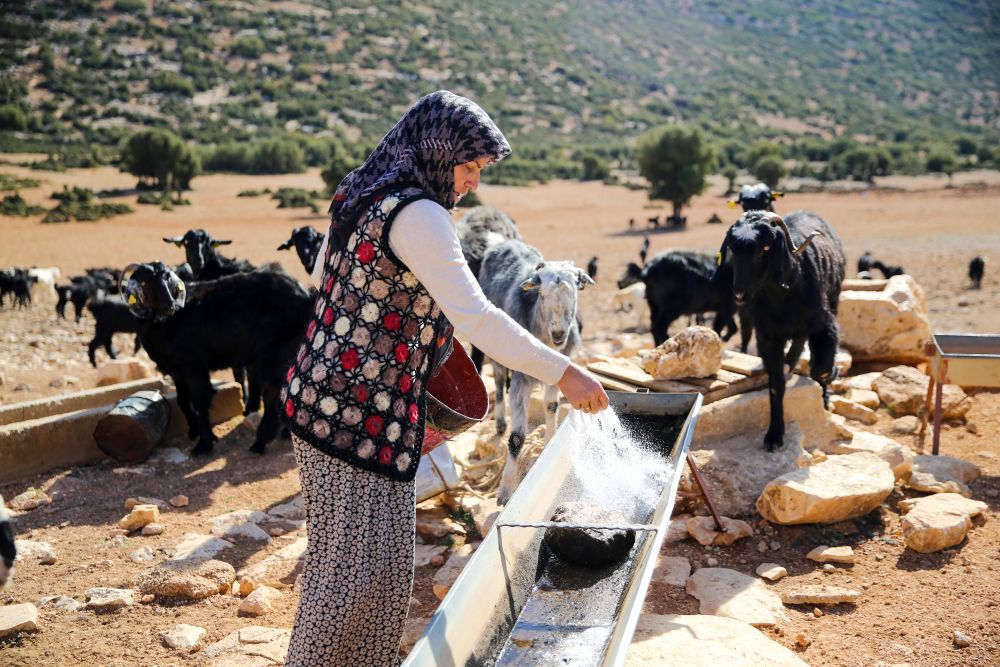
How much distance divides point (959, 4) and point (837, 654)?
14599cm

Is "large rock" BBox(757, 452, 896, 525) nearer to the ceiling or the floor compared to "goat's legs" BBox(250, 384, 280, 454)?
nearer to the ceiling

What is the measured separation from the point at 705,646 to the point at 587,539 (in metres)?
0.83

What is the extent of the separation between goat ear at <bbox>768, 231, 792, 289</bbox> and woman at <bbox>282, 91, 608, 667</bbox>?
3.67 meters

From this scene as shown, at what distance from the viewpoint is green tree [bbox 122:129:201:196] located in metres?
36.8

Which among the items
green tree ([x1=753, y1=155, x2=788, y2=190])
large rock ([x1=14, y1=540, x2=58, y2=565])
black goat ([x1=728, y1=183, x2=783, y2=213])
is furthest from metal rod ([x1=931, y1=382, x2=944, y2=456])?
green tree ([x1=753, y1=155, x2=788, y2=190])

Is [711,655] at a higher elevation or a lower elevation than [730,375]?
lower

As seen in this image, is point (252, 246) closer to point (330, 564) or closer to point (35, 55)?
point (330, 564)

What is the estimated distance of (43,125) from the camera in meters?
50.6

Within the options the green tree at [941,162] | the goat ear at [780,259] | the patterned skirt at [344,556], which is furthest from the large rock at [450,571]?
the green tree at [941,162]

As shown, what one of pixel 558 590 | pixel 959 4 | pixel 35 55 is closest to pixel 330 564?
pixel 558 590

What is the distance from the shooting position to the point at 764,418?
22.0 ft

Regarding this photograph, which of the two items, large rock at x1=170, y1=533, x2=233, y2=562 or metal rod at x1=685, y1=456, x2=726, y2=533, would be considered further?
large rock at x1=170, y1=533, x2=233, y2=562

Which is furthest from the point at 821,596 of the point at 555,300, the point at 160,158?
the point at 160,158

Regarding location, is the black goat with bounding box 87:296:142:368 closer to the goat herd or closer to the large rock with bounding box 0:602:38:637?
the goat herd
